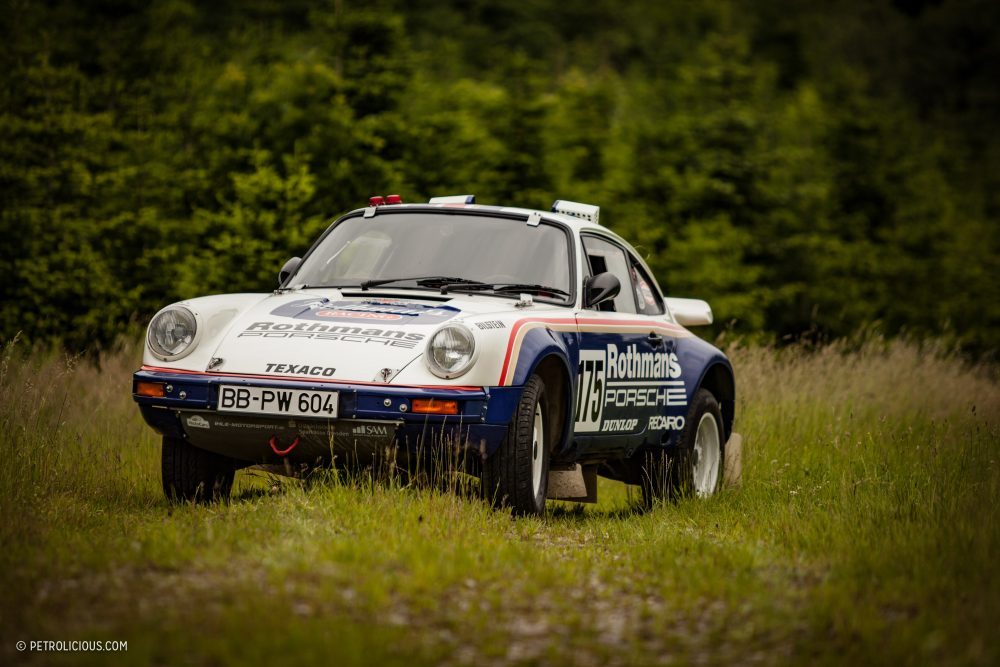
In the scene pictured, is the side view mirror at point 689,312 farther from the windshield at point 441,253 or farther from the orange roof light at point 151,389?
the orange roof light at point 151,389

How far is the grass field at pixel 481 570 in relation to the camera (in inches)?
178

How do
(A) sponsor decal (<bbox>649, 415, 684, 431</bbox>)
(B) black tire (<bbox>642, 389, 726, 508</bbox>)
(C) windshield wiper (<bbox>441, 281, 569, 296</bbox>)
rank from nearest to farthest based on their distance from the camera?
(C) windshield wiper (<bbox>441, 281, 569, 296</bbox>), (A) sponsor decal (<bbox>649, 415, 684, 431</bbox>), (B) black tire (<bbox>642, 389, 726, 508</bbox>)

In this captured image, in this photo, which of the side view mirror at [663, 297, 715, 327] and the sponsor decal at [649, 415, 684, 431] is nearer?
the sponsor decal at [649, 415, 684, 431]

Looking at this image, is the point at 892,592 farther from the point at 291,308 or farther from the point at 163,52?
the point at 163,52

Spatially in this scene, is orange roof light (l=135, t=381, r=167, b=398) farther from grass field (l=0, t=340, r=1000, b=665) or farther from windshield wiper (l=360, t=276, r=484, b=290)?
windshield wiper (l=360, t=276, r=484, b=290)

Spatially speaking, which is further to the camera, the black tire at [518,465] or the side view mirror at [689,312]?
the side view mirror at [689,312]

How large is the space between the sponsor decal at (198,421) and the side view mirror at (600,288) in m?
2.48

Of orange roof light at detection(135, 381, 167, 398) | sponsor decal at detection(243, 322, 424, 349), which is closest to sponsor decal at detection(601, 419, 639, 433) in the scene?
sponsor decal at detection(243, 322, 424, 349)

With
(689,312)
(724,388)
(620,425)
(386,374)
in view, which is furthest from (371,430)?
(724,388)

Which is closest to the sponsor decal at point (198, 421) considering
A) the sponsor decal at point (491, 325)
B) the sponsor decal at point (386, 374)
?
the sponsor decal at point (386, 374)

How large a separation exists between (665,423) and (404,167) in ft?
55.4

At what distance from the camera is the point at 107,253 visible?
19688 mm

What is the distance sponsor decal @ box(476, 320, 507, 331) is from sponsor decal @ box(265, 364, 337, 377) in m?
0.79

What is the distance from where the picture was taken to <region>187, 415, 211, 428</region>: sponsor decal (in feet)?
22.8
